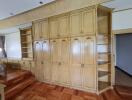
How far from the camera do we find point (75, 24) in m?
4.02

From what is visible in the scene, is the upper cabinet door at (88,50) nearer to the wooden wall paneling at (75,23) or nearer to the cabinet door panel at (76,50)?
the cabinet door panel at (76,50)

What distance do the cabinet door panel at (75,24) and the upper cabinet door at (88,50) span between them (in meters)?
0.37

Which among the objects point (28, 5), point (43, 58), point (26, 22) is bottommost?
point (43, 58)

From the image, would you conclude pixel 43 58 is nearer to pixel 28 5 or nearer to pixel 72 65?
pixel 72 65

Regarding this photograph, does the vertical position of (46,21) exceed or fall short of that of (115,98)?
it exceeds it

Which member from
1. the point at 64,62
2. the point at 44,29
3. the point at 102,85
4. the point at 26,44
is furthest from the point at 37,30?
the point at 102,85

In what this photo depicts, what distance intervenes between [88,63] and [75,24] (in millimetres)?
1349

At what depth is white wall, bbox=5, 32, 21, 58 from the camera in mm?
7348

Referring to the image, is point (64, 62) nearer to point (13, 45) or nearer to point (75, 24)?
point (75, 24)

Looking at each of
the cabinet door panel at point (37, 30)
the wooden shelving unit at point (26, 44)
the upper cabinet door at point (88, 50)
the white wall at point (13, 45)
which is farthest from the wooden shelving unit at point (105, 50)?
the white wall at point (13, 45)

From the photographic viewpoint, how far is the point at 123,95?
3.54 metres

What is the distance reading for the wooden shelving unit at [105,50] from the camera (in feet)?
13.0

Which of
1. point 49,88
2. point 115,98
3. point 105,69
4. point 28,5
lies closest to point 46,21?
point 28,5

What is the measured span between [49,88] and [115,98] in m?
2.18
